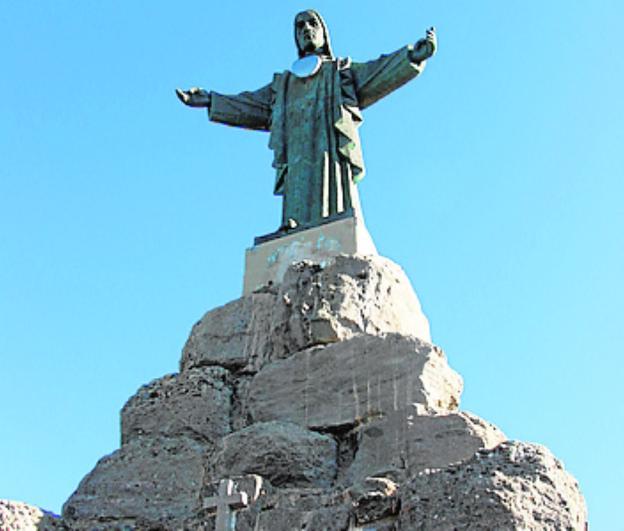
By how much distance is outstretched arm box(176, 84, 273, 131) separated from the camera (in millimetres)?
8492

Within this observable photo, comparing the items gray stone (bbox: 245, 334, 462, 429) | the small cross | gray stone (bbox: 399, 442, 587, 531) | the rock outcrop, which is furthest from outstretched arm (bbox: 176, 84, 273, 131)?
gray stone (bbox: 399, 442, 587, 531)

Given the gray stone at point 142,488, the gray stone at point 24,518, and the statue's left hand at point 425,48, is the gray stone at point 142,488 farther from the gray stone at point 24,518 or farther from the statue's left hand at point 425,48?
the statue's left hand at point 425,48

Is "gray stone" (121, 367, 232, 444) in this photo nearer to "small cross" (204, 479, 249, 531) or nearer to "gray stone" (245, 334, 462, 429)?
"gray stone" (245, 334, 462, 429)

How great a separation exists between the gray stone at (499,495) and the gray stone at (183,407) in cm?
192

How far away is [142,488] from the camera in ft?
18.9

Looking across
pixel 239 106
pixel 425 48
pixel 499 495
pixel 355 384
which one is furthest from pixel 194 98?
pixel 499 495

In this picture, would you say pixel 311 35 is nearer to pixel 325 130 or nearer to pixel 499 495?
pixel 325 130

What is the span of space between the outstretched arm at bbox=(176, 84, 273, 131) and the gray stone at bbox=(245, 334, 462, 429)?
2.96 meters

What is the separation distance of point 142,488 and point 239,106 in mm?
3678

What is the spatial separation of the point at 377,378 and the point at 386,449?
485 mm

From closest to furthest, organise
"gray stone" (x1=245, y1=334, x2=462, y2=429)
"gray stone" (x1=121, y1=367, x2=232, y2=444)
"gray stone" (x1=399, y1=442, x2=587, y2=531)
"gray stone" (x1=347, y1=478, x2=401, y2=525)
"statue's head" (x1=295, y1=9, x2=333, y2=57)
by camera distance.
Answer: "gray stone" (x1=399, y1=442, x2=587, y2=531) < "gray stone" (x1=347, y1=478, x2=401, y2=525) < "gray stone" (x1=245, y1=334, x2=462, y2=429) < "gray stone" (x1=121, y1=367, x2=232, y2=444) < "statue's head" (x1=295, y1=9, x2=333, y2=57)

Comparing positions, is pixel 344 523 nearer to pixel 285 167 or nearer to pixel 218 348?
pixel 218 348

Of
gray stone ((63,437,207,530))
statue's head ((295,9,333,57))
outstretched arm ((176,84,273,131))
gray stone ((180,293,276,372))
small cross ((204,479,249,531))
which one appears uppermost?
statue's head ((295,9,333,57))

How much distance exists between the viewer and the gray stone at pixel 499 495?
4191mm
